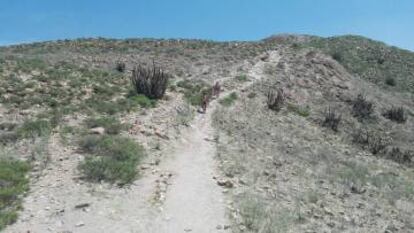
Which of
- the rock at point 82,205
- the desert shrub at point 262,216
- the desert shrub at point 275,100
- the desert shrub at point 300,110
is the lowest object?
the desert shrub at point 262,216

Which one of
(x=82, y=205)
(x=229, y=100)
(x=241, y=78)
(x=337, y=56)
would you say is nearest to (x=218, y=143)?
(x=229, y=100)

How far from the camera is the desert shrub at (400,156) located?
20.2 meters

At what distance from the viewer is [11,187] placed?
11.7 m

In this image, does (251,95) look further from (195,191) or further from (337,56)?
(337,56)

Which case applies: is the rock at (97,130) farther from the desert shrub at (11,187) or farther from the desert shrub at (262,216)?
the desert shrub at (262,216)

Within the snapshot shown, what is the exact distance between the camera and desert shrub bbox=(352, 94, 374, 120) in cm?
2623

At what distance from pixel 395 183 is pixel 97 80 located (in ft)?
46.4

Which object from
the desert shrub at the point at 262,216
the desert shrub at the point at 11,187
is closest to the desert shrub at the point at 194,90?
the desert shrub at the point at 11,187

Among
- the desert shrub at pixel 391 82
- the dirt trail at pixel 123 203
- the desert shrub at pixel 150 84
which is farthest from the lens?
the desert shrub at pixel 391 82

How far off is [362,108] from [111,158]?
16928 millimetres

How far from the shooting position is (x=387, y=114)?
90.3 feet

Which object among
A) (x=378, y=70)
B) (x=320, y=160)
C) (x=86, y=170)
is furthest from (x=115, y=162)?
(x=378, y=70)

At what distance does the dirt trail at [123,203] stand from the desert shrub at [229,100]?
8524mm

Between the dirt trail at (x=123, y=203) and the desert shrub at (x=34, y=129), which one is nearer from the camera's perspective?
the dirt trail at (x=123, y=203)
